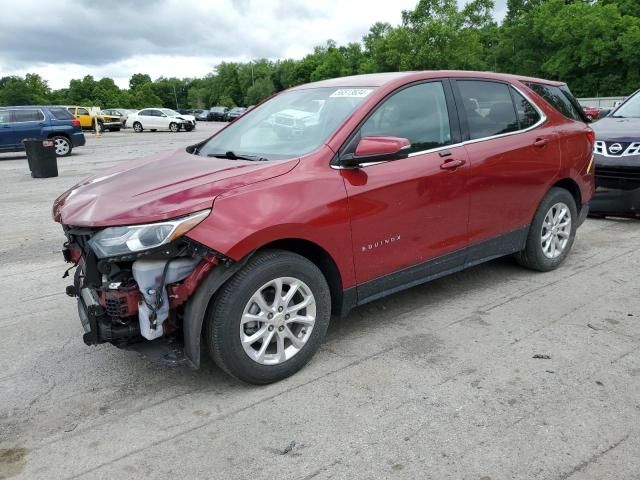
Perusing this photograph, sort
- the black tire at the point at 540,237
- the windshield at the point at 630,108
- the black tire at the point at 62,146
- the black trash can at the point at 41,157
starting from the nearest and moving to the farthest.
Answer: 1. the black tire at the point at 540,237
2. the windshield at the point at 630,108
3. the black trash can at the point at 41,157
4. the black tire at the point at 62,146

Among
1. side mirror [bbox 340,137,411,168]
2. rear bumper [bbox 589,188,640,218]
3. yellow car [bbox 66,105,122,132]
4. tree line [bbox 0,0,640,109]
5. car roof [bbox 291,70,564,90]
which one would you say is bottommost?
rear bumper [bbox 589,188,640,218]

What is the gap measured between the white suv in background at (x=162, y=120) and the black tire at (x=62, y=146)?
57.2 ft

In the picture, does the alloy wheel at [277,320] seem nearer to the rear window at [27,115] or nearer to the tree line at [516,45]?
the rear window at [27,115]

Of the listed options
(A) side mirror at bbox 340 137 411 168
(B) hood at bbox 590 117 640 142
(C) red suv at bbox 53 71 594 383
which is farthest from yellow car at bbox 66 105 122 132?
(A) side mirror at bbox 340 137 411 168

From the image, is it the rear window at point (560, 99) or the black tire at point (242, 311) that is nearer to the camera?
the black tire at point (242, 311)

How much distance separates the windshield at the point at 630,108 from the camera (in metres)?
7.96

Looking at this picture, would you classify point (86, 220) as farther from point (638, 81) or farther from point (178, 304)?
point (638, 81)

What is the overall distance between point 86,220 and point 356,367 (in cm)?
179

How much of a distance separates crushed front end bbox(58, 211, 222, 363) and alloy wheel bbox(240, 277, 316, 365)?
0.36 metres

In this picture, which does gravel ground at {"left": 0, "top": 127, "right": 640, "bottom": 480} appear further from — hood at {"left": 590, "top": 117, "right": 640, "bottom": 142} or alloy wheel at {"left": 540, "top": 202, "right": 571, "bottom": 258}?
hood at {"left": 590, "top": 117, "right": 640, "bottom": 142}

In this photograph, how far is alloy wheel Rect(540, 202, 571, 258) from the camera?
5.03 metres

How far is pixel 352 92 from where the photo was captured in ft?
12.8

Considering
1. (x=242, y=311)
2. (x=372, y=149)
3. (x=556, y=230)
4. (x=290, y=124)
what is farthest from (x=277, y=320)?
(x=556, y=230)

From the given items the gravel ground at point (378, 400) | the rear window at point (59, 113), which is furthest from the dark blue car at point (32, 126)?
the gravel ground at point (378, 400)
